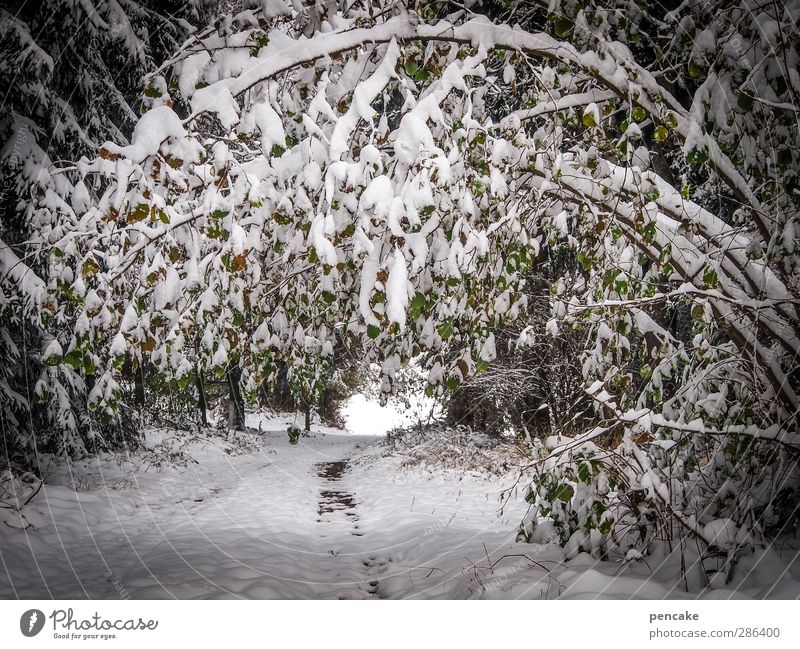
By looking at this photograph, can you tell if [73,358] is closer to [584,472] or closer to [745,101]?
[584,472]

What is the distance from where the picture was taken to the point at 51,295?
7.22 ft

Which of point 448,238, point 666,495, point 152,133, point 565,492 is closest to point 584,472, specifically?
point 565,492

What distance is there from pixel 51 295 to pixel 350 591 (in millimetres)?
2577

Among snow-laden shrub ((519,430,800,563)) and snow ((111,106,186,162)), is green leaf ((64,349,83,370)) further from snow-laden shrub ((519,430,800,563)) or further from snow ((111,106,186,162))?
snow-laden shrub ((519,430,800,563))

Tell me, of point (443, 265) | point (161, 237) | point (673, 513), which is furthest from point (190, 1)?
point (673, 513)

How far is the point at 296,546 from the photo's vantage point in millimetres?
4023

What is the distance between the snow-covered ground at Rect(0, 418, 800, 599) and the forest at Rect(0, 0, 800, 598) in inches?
1.6

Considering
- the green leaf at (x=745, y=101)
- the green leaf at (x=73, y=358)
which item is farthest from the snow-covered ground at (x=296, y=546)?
the green leaf at (x=745, y=101)

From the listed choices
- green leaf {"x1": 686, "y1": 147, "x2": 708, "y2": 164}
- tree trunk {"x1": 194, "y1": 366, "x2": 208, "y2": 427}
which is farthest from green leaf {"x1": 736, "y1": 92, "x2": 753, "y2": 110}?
tree trunk {"x1": 194, "y1": 366, "x2": 208, "y2": 427}

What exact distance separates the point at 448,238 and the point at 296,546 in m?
3.29

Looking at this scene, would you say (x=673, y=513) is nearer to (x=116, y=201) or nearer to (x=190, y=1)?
(x=116, y=201)

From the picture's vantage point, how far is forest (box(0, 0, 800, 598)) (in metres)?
1.86

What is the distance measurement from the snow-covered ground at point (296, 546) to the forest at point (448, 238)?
0.13 ft

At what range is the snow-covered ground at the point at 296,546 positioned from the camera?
255 cm
